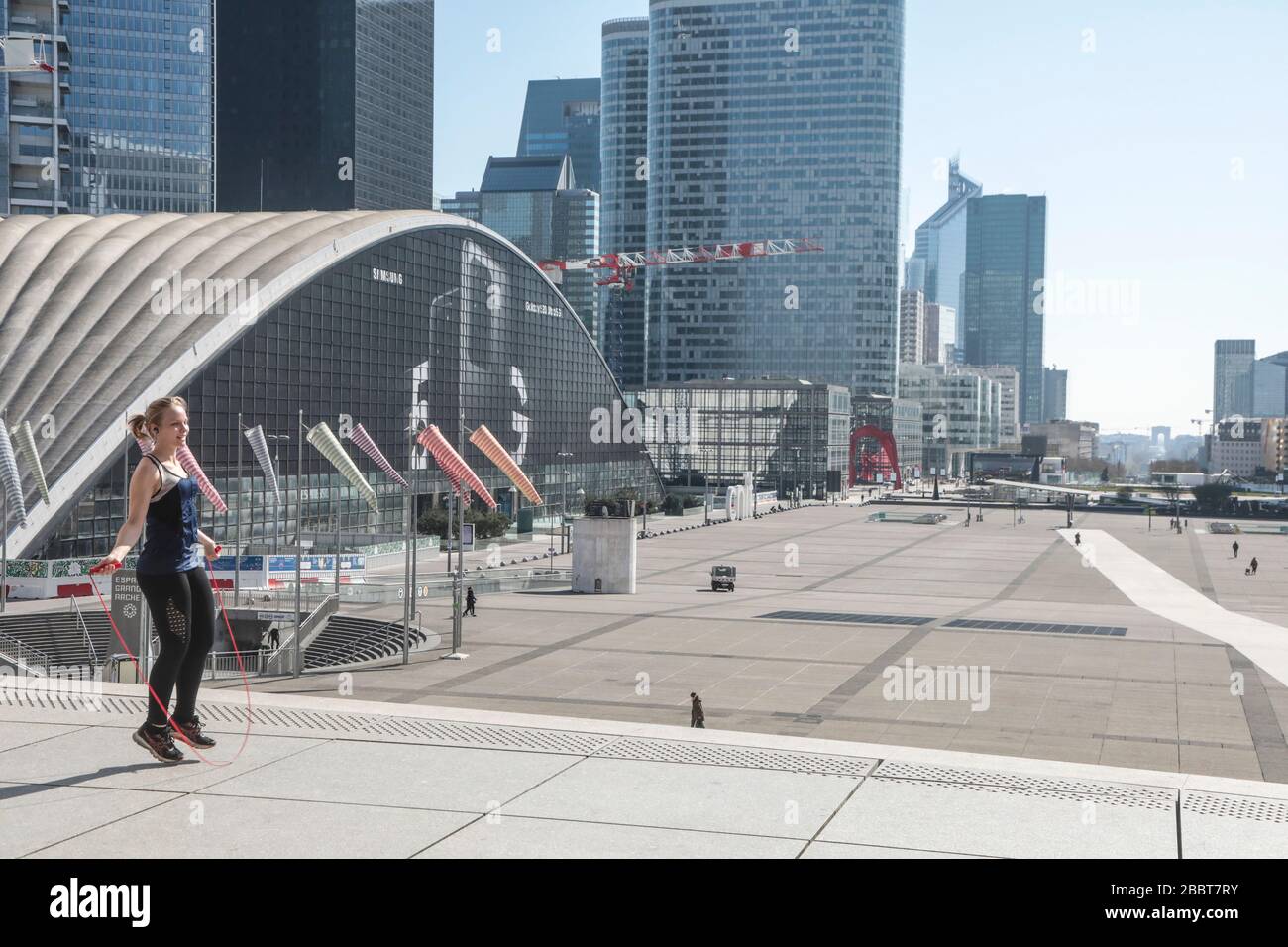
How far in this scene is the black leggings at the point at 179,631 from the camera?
9141mm

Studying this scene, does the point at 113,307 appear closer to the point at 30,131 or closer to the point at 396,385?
the point at 396,385

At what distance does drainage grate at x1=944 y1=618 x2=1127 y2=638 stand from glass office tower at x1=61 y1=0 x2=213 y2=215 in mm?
151143

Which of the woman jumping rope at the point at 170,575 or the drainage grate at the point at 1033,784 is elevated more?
the woman jumping rope at the point at 170,575

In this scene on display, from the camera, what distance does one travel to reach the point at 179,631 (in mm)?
9211

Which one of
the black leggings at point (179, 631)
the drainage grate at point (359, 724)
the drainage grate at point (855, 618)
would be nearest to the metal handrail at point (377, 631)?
the drainage grate at point (855, 618)

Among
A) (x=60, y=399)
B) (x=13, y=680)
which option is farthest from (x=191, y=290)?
(x=13, y=680)

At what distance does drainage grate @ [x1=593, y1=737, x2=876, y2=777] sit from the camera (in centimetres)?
948

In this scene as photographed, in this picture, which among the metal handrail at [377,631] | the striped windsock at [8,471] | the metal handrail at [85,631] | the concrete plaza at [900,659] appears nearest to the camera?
the concrete plaza at [900,659]

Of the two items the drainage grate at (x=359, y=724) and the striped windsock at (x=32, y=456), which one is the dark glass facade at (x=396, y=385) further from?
the drainage grate at (x=359, y=724)

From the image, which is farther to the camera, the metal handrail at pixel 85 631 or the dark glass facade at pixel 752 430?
the dark glass facade at pixel 752 430

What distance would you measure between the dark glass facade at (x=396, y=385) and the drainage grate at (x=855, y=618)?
60.3ft

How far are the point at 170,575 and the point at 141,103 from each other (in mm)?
184580

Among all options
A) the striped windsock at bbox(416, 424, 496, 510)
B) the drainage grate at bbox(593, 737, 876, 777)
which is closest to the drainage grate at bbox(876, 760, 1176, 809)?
the drainage grate at bbox(593, 737, 876, 777)

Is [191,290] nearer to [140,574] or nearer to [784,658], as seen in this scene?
[784,658]
